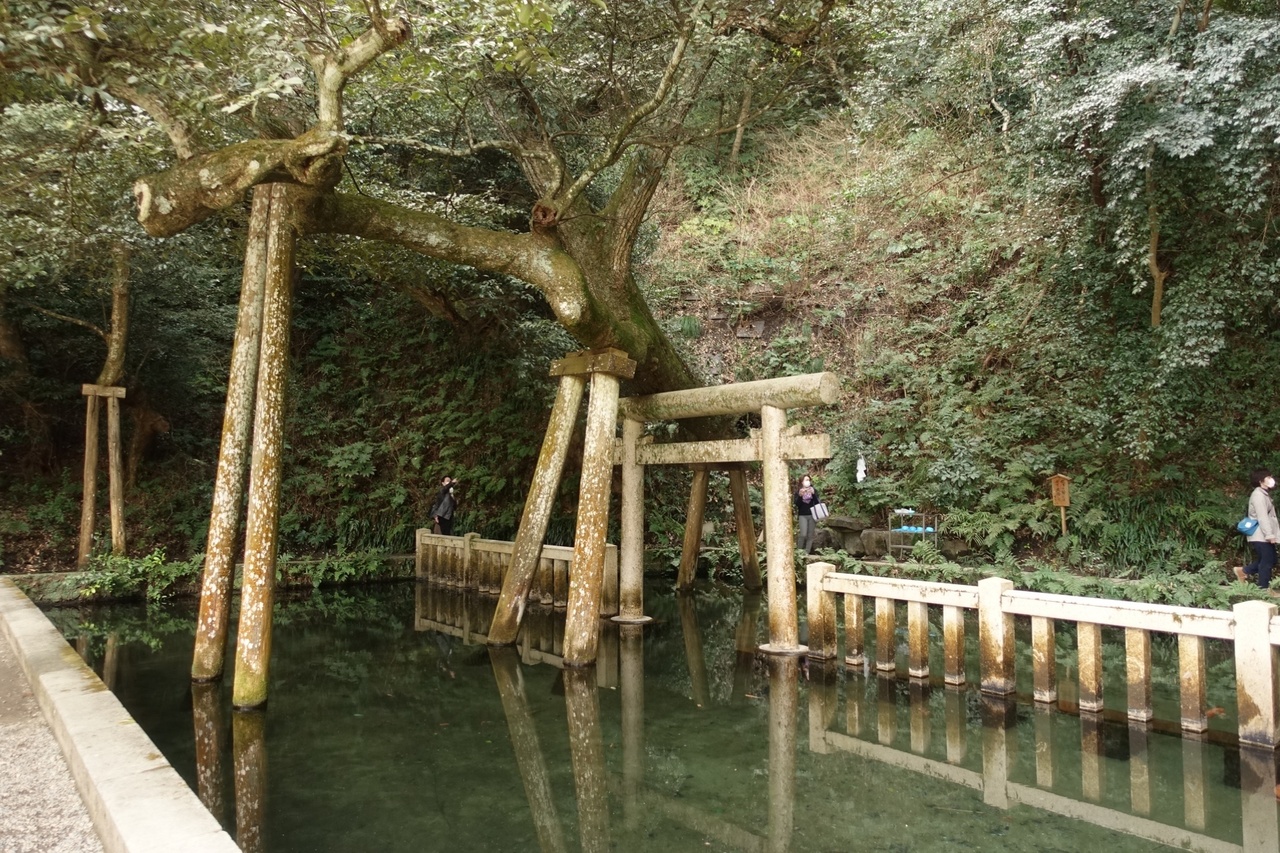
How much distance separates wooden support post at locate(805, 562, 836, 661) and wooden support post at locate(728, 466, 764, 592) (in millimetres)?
3684

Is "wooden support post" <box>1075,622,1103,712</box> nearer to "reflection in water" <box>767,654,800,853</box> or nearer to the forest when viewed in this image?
"reflection in water" <box>767,654,800,853</box>

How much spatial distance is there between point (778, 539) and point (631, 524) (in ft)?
8.60

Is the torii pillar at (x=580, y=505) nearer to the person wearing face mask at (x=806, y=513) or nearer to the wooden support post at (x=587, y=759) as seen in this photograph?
the wooden support post at (x=587, y=759)

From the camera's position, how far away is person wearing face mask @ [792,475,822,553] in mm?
12906

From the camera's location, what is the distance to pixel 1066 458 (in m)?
13.2

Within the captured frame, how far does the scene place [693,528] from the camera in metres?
13.0

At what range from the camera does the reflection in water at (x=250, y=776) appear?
4.65m

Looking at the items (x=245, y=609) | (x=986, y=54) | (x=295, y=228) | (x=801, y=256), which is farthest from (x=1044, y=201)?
(x=245, y=609)

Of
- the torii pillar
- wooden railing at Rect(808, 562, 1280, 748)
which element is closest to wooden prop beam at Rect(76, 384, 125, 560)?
the torii pillar

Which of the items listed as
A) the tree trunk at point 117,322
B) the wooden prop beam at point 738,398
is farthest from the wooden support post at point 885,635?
the tree trunk at point 117,322

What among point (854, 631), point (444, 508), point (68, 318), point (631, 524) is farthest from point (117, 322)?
point (854, 631)

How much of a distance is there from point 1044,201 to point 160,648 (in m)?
13.7

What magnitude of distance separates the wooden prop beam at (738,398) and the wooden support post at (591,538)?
1.28m

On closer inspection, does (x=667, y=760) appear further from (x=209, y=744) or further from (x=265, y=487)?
(x=265, y=487)
